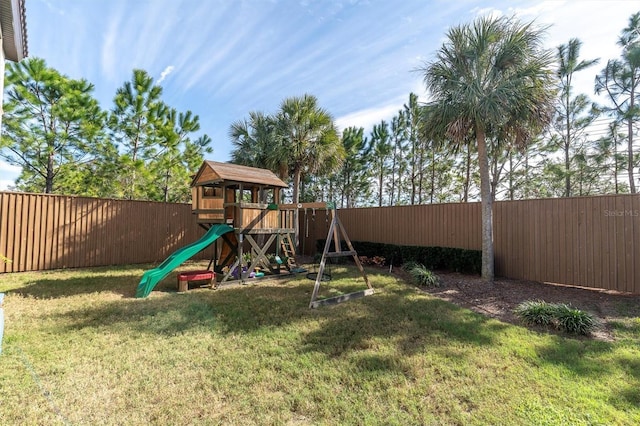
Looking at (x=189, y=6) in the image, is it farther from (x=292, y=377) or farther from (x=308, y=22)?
(x=292, y=377)

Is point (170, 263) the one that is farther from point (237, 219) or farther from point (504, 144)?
point (504, 144)

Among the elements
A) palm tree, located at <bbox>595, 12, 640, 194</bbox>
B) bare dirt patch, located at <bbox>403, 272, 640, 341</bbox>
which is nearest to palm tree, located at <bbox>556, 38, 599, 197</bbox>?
palm tree, located at <bbox>595, 12, 640, 194</bbox>

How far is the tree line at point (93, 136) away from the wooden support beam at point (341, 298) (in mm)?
10066

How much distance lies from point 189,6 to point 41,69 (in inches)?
283

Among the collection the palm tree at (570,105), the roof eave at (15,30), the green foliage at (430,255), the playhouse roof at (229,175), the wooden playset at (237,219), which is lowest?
the green foliage at (430,255)

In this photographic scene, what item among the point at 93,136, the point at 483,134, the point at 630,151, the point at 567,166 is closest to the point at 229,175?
the point at 483,134

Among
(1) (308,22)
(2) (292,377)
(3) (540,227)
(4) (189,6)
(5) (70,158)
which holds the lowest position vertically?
(2) (292,377)

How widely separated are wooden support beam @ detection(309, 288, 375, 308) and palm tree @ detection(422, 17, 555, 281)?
10.0 feet

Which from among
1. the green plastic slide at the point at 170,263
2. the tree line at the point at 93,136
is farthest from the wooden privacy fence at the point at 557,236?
the tree line at the point at 93,136

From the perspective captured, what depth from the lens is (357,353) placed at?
2.85 meters

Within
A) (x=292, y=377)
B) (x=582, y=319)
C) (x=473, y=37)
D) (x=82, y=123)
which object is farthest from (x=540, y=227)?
(x=82, y=123)

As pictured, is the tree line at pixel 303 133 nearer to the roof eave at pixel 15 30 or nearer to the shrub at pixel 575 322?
the shrub at pixel 575 322

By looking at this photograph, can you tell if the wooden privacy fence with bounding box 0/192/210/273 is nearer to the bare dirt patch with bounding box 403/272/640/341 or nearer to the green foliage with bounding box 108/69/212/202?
the green foliage with bounding box 108/69/212/202

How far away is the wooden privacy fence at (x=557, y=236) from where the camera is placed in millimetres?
5138
